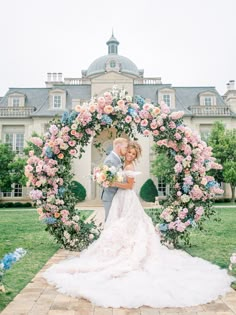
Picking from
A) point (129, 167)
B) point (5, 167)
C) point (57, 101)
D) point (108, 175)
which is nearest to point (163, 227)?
point (129, 167)

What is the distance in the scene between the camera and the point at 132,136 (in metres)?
7.87

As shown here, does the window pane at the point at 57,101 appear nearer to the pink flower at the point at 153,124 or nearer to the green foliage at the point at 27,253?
the green foliage at the point at 27,253

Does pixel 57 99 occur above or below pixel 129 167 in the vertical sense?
above

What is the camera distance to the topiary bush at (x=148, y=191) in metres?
27.5

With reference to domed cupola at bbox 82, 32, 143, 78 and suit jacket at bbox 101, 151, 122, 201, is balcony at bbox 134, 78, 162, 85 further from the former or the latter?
suit jacket at bbox 101, 151, 122, 201

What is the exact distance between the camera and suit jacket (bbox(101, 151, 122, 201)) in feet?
21.7

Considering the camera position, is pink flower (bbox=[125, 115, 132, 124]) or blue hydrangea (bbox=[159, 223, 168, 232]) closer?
pink flower (bbox=[125, 115, 132, 124])

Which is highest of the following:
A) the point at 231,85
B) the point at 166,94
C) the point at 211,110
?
the point at 231,85

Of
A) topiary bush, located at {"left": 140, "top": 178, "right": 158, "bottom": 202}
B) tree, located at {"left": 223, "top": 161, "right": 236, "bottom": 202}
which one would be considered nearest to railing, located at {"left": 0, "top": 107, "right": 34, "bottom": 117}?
topiary bush, located at {"left": 140, "top": 178, "right": 158, "bottom": 202}

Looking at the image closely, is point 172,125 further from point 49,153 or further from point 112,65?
point 112,65

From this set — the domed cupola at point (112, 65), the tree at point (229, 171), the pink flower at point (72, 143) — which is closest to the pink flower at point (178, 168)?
the pink flower at point (72, 143)

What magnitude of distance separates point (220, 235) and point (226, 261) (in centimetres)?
Result: 378

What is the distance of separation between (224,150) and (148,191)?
21.8 ft

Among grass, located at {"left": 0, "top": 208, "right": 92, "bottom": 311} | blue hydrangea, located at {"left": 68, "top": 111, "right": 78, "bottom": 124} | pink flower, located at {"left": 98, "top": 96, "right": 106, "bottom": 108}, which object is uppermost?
pink flower, located at {"left": 98, "top": 96, "right": 106, "bottom": 108}
